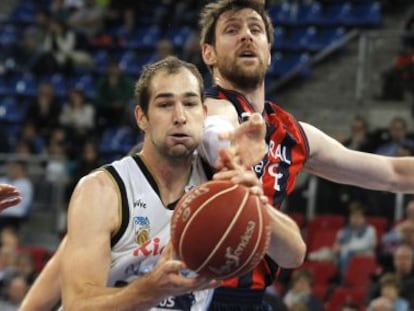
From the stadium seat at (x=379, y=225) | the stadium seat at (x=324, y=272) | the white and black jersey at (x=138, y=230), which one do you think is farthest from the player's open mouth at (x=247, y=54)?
the stadium seat at (x=379, y=225)

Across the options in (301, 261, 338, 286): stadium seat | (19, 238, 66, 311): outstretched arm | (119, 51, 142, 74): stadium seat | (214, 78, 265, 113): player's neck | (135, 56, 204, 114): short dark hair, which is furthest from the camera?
(119, 51, 142, 74): stadium seat

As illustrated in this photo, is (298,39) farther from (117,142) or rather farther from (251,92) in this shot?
(251,92)

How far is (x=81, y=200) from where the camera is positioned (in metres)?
4.79

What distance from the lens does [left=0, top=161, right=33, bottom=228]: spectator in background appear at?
1376 centimetres

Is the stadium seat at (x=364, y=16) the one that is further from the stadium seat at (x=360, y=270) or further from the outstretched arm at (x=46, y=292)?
the outstretched arm at (x=46, y=292)

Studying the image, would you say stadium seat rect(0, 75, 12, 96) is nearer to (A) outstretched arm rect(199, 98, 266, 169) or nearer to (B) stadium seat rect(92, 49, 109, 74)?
(B) stadium seat rect(92, 49, 109, 74)

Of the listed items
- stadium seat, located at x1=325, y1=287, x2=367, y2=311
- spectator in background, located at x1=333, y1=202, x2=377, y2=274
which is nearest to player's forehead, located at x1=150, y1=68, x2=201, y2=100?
stadium seat, located at x1=325, y1=287, x2=367, y2=311

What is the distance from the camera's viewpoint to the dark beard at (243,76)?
17.8 feet

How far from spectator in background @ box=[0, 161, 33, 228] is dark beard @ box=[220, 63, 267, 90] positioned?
857cm

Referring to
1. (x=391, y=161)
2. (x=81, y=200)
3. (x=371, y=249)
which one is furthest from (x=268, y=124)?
(x=371, y=249)

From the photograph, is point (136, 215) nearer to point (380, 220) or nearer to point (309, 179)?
point (380, 220)

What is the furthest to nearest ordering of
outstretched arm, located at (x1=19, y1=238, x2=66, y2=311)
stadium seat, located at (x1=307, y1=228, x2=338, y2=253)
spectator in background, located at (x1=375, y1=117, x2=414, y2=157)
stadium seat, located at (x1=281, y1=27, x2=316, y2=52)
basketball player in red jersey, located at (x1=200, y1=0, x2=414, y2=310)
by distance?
stadium seat, located at (x1=281, y1=27, x2=316, y2=52), stadium seat, located at (x1=307, y1=228, x2=338, y2=253), spectator in background, located at (x1=375, y1=117, x2=414, y2=157), outstretched arm, located at (x1=19, y1=238, x2=66, y2=311), basketball player in red jersey, located at (x1=200, y1=0, x2=414, y2=310)

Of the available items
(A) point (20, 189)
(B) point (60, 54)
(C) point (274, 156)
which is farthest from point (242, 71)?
(B) point (60, 54)

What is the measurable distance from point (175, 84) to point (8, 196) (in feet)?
3.42
